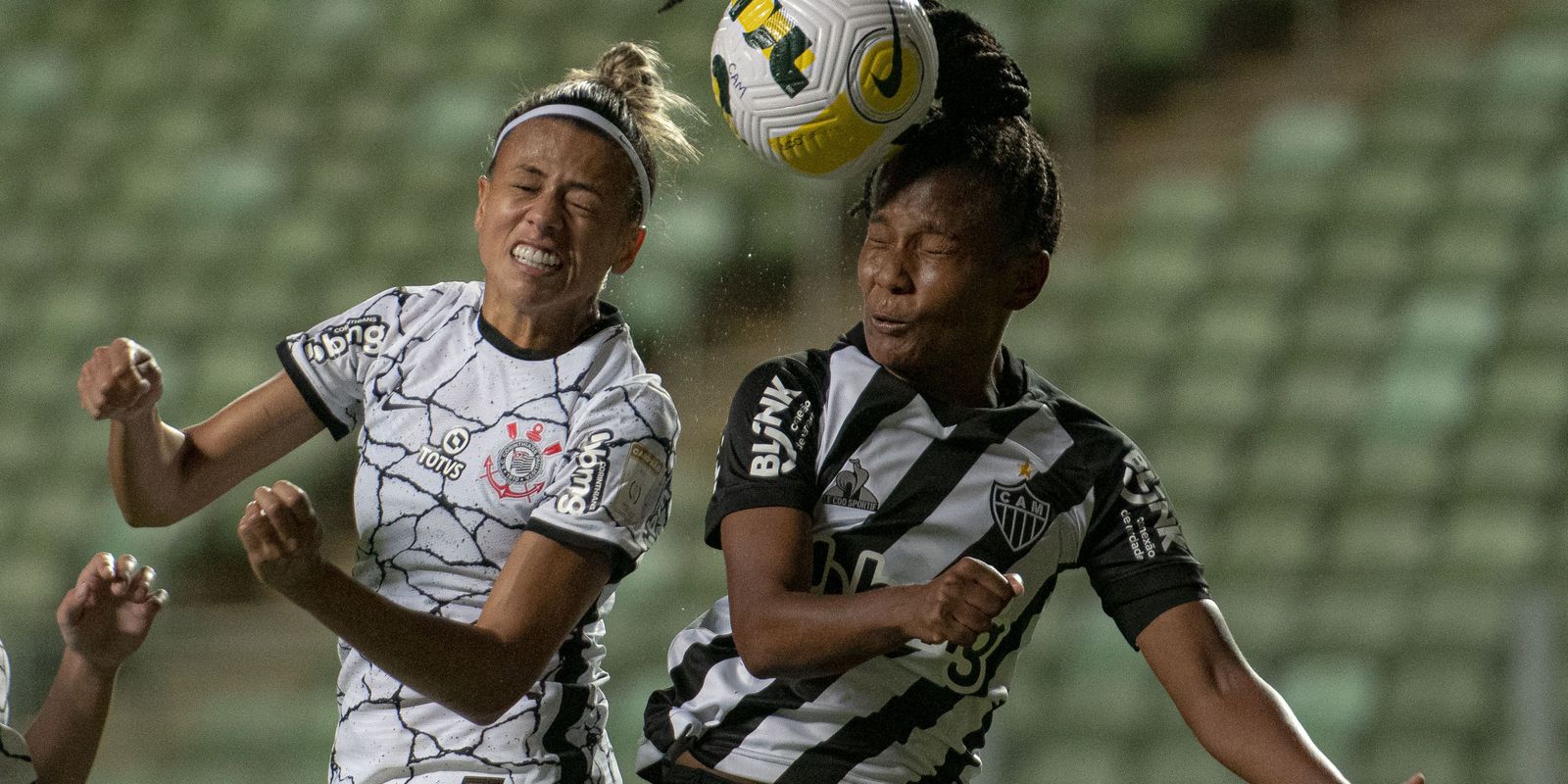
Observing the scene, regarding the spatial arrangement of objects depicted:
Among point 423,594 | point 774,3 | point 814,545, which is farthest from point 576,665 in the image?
point 774,3

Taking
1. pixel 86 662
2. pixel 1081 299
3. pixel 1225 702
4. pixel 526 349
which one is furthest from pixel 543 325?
pixel 1081 299

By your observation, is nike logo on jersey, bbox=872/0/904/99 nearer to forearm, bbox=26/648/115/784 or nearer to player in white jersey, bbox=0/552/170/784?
player in white jersey, bbox=0/552/170/784

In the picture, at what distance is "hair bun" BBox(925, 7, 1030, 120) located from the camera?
6.52 feet

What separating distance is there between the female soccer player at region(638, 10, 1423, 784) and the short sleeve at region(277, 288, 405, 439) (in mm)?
521

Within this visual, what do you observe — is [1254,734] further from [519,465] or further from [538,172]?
[538,172]

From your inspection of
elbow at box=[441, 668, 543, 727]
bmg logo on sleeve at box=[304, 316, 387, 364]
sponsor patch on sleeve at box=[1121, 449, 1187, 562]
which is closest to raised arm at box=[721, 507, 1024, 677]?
elbow at box=[441, 668, 543, 727]

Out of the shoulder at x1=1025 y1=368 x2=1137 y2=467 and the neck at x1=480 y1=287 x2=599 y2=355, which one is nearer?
the shoulder at x1=1025 y1=368 x2=1137 y2=467

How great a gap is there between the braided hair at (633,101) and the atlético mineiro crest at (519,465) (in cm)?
32

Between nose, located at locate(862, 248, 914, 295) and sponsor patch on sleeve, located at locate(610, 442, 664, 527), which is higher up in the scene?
nose, located at locate(862, 248, 914, 295)

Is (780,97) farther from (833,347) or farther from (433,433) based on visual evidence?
(433,433)

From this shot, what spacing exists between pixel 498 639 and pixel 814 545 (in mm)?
338

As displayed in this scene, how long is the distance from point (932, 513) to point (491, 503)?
499 millimetres

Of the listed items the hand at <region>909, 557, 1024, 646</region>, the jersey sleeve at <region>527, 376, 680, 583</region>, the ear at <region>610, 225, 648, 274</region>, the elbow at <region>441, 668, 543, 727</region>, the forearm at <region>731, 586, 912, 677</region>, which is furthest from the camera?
the ear at <region>610, 225, 648, 274</region>

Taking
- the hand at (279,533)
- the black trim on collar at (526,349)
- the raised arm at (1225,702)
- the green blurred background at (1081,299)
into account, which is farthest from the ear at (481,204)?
the green blurred background at (1081,299)
